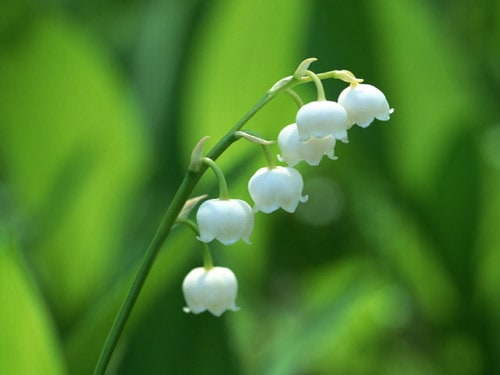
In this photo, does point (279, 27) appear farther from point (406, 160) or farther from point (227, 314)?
point (227, 314)

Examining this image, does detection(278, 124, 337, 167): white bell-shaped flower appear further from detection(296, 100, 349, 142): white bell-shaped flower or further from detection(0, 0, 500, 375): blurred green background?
detection(0, 0, 500, 375): blurred green background

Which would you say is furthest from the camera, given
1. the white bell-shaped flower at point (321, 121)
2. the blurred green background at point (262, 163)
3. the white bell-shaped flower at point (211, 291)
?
the blurred green background at point (262, 163)

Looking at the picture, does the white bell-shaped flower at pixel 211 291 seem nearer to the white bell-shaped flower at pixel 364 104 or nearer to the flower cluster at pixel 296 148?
the flower cluster at pixel 296 148

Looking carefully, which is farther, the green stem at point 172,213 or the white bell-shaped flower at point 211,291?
the white bell-shaped flower at point 211,291

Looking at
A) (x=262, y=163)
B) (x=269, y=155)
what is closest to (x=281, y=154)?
(x=269, y=155)

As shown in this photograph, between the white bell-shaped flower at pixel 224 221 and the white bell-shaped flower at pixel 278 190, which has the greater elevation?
the white bell-shaped flower at pixel 278 190

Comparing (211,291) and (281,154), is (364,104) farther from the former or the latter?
(211,291)

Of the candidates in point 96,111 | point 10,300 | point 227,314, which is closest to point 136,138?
point 96,111

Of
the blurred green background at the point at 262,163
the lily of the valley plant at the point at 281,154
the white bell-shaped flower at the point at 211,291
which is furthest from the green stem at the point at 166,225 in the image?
the blurred green background at the point at 262,163
